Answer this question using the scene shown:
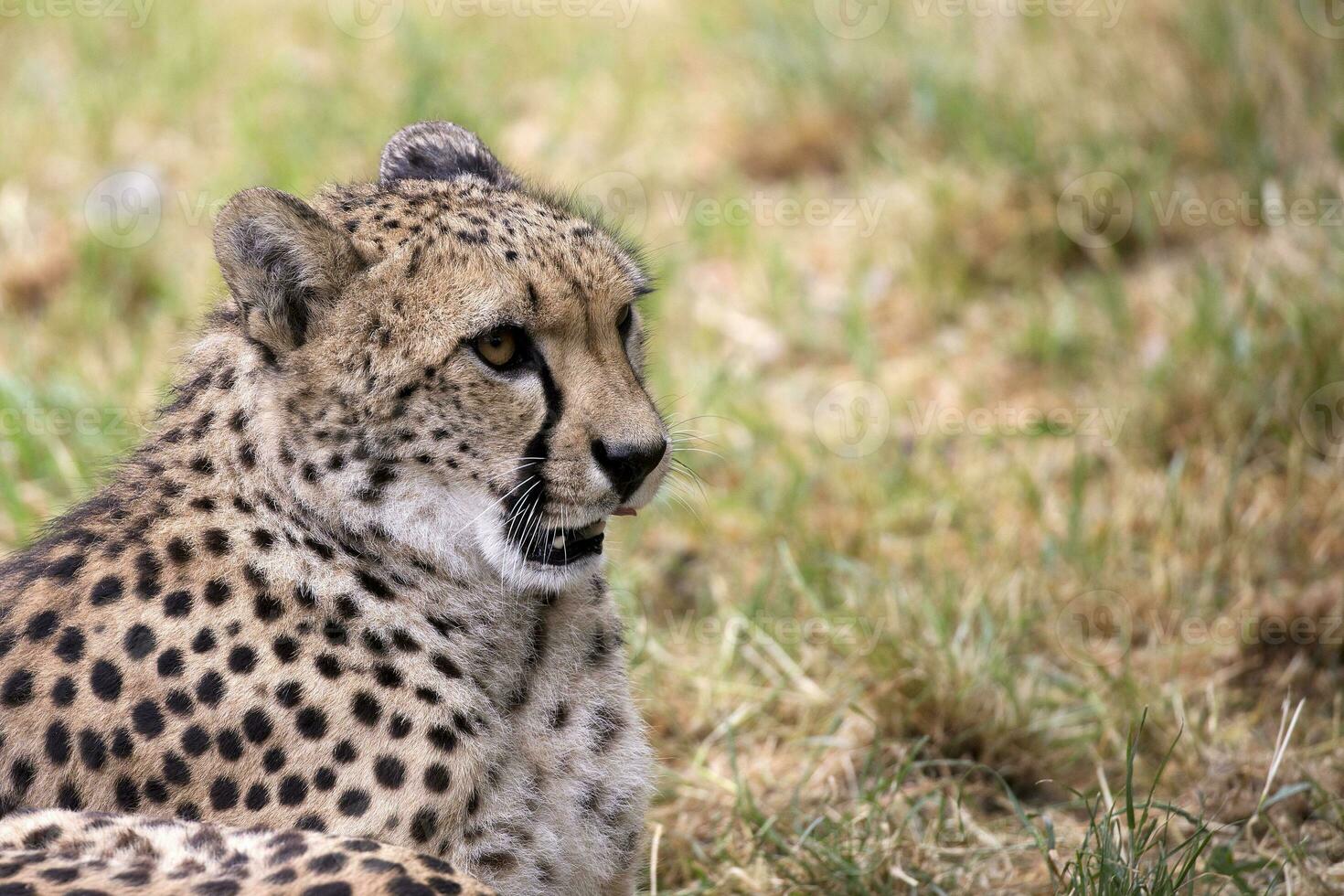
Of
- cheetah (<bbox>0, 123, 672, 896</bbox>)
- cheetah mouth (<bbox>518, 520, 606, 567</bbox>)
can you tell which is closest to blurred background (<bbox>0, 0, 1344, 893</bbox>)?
cheetah (<bbox>0, 123, 672, 896</bbox>)

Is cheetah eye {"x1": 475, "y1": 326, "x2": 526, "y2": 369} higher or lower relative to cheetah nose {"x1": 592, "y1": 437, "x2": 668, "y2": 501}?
higher

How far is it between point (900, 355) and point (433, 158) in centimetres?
305

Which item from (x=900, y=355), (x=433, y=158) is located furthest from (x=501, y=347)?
(x=900, y=355)

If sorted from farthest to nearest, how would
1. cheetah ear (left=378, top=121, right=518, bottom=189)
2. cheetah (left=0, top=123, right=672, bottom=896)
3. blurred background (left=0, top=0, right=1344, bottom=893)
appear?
blurred background (left=0, top=0, right=1344, bottom=893), cheetah ear (left=378, top=121, right=518, bottom=189), cheetah (left=0, top=123, right=672, bottom=896)

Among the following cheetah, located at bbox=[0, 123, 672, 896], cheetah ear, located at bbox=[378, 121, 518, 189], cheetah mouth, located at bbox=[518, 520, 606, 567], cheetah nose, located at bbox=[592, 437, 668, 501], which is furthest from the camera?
cheetah ear, located at bbox=[378, 121, 518, 189]

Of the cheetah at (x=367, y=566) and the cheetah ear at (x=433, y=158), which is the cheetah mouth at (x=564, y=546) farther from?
the cheetah ear at (x=433, y=158)

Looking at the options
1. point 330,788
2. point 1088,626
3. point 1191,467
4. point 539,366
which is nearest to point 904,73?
point 1191,467

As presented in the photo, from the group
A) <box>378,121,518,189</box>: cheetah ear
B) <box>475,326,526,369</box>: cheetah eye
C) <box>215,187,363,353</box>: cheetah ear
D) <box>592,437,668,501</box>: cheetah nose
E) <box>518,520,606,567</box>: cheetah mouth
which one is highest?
<box>378,121,518,189</box>: cheetah ear

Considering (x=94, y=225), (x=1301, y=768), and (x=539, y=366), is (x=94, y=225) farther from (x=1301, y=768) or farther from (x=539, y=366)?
(x=1301, y=768)

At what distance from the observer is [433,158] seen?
12.0 feet

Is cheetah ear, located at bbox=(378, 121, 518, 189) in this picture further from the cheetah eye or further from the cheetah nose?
the cheetah nose

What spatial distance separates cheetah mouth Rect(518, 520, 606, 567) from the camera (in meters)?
3.04

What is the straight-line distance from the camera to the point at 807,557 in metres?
4.98

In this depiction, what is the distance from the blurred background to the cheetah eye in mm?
1076
